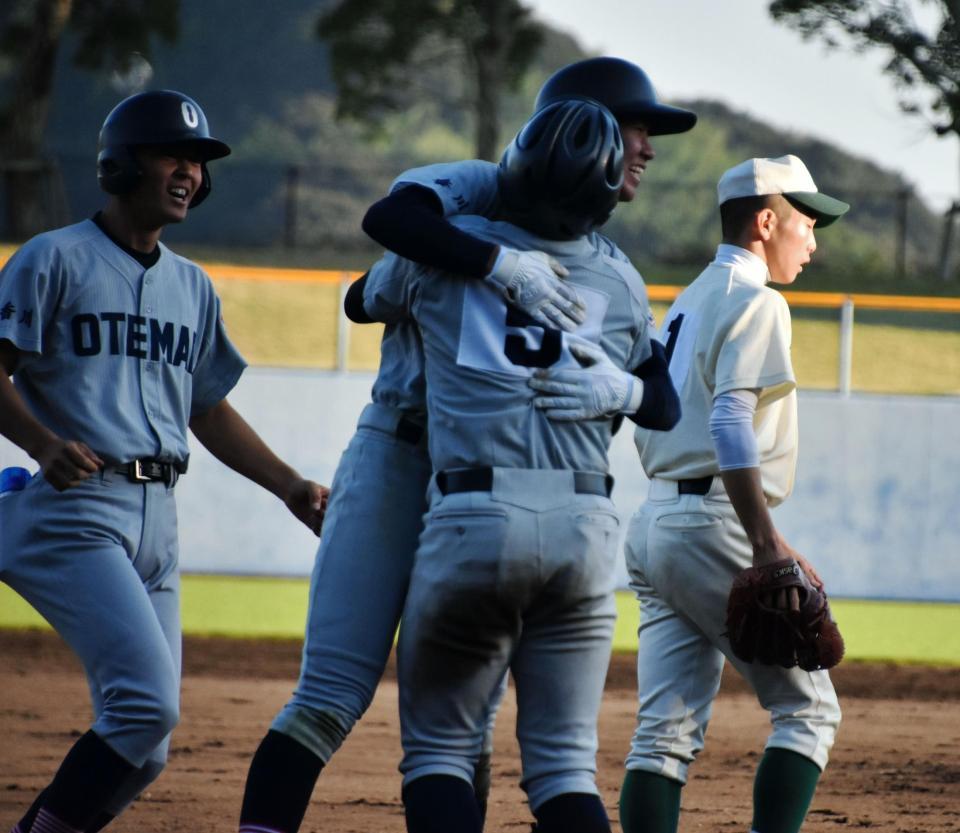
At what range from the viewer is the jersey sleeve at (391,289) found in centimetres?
299

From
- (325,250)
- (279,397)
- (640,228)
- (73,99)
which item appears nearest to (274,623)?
(279,397)

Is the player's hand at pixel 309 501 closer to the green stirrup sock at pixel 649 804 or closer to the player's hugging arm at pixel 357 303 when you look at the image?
the player's hugging arm at pixel 357 303

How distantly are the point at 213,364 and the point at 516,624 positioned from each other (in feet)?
4.85

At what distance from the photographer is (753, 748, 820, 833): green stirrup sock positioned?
372 centimetres

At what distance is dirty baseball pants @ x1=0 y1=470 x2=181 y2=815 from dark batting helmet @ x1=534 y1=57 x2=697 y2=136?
1322 millimetres

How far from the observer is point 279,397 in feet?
33.8

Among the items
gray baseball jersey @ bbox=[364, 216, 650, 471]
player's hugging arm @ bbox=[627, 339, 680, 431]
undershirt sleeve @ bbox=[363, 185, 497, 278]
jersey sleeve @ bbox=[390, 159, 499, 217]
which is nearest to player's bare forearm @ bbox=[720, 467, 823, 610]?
player's hugging arm @ bbox=[627, 339, 680, 431]

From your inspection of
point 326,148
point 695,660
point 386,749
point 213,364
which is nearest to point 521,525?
point 695,660

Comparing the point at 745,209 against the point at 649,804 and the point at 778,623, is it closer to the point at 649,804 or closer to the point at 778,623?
the point at 778,623

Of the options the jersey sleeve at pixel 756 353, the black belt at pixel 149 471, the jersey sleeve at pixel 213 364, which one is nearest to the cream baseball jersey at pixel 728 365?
the jersey sleeve at pixel 756 353

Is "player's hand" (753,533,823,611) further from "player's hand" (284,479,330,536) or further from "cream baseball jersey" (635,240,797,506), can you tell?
"player's hand" (284,479,330,536)

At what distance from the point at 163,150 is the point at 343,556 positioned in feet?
4.07

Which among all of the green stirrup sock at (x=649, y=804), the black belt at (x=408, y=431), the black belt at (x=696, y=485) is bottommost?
the green stirrup sock at (x=649, y=804)

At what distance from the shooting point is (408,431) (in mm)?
3143
